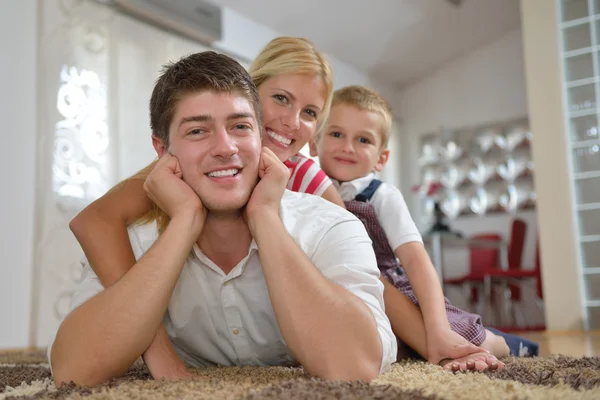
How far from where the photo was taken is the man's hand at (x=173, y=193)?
1.30m

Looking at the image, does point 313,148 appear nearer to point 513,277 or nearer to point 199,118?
point 199,118

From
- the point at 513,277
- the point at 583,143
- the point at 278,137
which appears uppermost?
Result: the point at 583,143

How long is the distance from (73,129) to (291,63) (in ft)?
9.11

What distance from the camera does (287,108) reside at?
1.90m

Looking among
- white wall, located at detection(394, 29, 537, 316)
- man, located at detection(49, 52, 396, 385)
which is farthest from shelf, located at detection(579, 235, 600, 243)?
man, located at detection(49, 52, 396, 385)

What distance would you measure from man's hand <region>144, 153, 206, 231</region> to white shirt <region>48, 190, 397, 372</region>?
0.12m

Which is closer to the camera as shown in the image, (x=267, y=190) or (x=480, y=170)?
(x=267, y=190)

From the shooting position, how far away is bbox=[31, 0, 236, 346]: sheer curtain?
4.04 m

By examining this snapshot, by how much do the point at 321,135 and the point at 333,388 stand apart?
1348mm

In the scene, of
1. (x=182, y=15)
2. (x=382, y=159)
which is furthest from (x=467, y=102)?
(x=382, y=159)

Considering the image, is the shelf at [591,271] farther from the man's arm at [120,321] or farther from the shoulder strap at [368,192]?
the man's arm at [120,321]

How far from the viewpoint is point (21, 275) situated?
3941 millimetres

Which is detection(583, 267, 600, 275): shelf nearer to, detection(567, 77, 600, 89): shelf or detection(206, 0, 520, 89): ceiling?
detection(567, 77, 600, 89): shelf

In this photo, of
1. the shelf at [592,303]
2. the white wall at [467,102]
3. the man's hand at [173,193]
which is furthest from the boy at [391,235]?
the white wall at [467,102]
